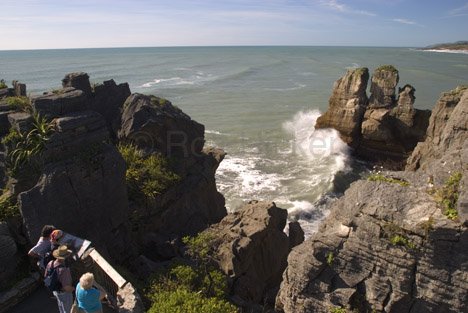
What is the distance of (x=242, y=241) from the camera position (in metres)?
14.4

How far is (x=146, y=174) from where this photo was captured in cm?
1653

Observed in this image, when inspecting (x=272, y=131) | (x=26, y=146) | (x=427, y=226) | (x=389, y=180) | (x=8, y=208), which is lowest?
(x=272, y=131)

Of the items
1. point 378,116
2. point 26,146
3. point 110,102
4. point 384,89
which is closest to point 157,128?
point 110,102

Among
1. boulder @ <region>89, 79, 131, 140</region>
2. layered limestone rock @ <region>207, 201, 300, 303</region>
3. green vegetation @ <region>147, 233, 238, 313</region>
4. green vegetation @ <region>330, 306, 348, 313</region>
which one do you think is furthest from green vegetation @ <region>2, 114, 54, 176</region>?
green vegetation @ <region>330, 306, 348, 313</region>

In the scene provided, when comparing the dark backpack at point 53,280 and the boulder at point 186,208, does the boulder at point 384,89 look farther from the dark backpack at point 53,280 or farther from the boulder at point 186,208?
the dark backpack at point 53,280

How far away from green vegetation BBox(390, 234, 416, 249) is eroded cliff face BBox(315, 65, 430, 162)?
26.6 m

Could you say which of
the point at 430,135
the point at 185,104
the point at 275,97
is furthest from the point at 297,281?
the point at 275,97

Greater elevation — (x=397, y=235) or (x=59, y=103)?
(x=59, y=103)

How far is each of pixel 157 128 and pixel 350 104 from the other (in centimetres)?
2306

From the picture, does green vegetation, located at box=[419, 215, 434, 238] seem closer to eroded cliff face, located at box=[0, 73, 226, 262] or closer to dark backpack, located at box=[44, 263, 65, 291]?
dark backpack, located at box=[44, 263, 65, 291]

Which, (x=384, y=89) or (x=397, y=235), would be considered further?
(x=384, y=89)

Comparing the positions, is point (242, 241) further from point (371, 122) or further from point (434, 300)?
point (371, 122)

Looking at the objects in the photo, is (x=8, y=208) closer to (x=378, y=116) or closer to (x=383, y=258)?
(x=383, y=258)

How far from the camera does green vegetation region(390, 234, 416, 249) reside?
853cm
